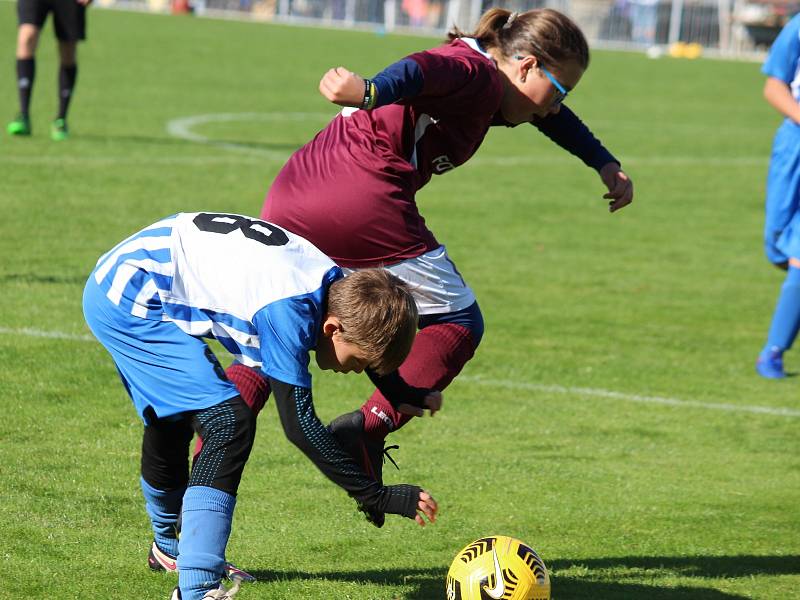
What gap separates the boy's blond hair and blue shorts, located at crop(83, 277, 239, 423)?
16.7 inches

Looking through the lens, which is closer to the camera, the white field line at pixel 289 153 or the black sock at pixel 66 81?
the black sock at pixel 66 81

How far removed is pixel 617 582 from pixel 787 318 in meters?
3.76

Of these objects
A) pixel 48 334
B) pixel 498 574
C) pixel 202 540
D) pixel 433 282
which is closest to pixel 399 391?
pixel 433 282

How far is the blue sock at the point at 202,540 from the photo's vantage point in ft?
12.7

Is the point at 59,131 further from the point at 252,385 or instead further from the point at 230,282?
the point at 230,282

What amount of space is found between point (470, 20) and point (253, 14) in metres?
6.90

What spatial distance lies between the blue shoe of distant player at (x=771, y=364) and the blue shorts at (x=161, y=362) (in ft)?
16.4

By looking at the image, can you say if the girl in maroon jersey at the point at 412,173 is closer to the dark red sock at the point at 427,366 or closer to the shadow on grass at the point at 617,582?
the dark red sock at the point at 427,366

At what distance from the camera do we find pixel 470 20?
40.7 meters

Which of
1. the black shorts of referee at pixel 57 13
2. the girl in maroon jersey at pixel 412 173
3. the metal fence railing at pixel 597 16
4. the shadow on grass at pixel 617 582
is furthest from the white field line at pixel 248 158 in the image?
the metal fence railing at pixel 597 16

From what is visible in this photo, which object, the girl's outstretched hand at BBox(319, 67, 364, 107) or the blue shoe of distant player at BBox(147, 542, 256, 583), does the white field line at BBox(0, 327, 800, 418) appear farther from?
the girl's outstretched hand at BBox(319, 67, 364, 107)

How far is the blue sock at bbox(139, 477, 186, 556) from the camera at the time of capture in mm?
4535

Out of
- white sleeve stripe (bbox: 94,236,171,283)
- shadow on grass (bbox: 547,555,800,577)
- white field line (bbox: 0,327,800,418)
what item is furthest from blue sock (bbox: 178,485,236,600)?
white field line (bbox: 0,327,800,418)

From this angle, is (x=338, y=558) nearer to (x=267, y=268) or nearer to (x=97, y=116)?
(x=267, y=268)
